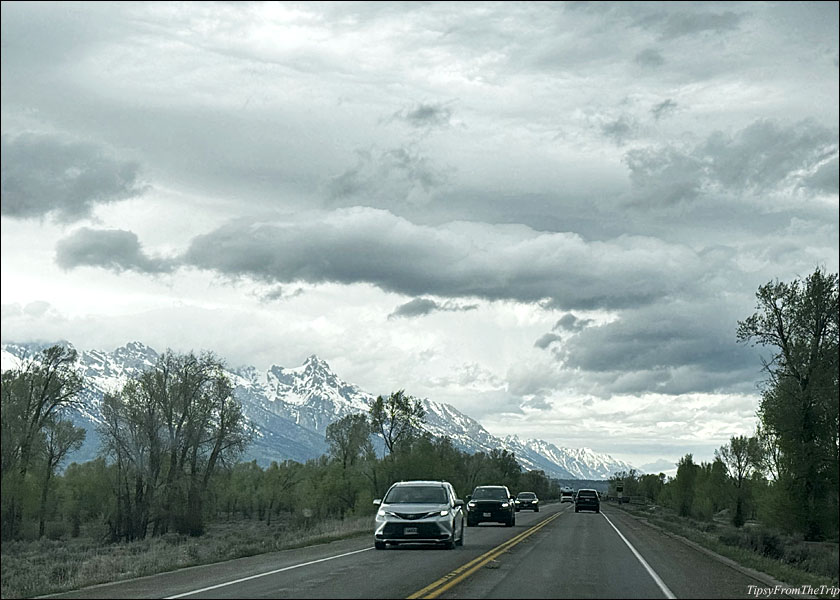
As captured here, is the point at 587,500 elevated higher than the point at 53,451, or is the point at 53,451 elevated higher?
the point at 53,451

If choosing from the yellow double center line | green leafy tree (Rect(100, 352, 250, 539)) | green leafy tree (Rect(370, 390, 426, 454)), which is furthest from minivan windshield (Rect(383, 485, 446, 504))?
green leafy tree (Rect(370, 390, 426, 454))

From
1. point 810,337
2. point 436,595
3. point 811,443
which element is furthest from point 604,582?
point 810,337

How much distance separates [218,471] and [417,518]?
46048 millimetres

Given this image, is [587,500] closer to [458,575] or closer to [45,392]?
[45,392]

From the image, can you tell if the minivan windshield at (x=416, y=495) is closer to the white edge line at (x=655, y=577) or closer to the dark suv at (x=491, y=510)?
the white edge line at (x=655, y=577)

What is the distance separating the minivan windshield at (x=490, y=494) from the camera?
4322cm

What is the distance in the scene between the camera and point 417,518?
82.8 feet

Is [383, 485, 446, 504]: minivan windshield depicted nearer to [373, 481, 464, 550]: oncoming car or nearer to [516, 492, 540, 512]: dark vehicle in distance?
[373, 481, 464, 550]: oncoming car

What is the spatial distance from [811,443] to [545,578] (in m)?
28.6

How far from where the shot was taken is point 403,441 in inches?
3826

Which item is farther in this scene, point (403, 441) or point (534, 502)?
point (403, 441)

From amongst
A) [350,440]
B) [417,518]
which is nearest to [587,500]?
[417,518]

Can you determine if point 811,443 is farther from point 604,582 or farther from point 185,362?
point 185,362

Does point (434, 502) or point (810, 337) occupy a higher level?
point (810, 337)
